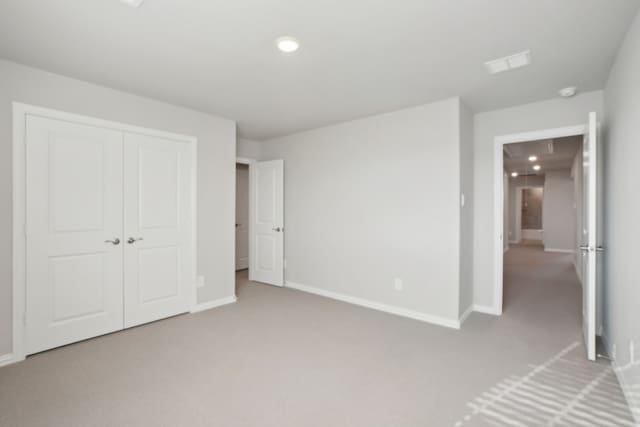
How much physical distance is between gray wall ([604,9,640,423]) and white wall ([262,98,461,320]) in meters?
1.20

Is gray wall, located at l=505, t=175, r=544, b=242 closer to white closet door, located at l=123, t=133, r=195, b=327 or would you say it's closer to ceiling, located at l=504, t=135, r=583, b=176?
ceiling, located at l=504, t=135, r=583, b=176

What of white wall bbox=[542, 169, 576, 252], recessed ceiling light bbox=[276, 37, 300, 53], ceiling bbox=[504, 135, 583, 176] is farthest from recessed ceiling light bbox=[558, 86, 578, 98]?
white wall bbox=[542, 169, 576, 252]

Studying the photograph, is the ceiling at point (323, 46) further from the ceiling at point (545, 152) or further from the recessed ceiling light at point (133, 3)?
the ceiling at point (545, 152)

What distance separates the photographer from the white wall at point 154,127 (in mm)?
2584

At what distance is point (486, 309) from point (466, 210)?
1.24 meters

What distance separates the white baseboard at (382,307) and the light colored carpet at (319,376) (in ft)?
0.53

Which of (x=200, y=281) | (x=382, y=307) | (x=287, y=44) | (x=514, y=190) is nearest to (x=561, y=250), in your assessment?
(x=514, y=190)

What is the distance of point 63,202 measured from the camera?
2887mm

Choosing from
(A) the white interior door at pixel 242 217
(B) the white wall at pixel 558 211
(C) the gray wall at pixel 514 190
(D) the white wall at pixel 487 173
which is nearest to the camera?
(D) the white wall at pixel 487 173

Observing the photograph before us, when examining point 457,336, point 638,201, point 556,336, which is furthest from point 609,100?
point 457,336

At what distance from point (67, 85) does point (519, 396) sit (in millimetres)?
4353

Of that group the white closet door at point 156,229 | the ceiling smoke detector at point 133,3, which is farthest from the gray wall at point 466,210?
the white closet door at point 156,229

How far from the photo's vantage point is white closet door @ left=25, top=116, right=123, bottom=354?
2.74 metres

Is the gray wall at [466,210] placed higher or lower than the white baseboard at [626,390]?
higher
